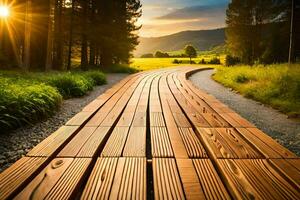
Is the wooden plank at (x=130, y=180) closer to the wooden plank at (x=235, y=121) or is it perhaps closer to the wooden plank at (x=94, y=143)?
the wooden plank at (x=94, y=143)

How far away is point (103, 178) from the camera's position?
202cm

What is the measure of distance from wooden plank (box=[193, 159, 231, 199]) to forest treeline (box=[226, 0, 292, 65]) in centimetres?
3111

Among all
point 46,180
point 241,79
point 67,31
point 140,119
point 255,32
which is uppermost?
point 255,32

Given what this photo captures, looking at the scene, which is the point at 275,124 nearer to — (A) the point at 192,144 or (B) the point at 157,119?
(B) the point at 157,119

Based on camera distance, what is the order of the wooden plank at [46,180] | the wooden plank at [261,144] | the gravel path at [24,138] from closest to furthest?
the wooden plank at [46,180] < the wooden plank at [261,144] < the gravel path at [24,138]

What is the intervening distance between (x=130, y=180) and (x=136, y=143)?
3.07ft

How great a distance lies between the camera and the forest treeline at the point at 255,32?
30.3 m

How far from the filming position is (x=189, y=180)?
198 centimetres

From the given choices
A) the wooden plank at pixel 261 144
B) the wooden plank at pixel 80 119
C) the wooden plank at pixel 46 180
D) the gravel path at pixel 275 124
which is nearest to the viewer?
the wooden plank at pixel 46 180

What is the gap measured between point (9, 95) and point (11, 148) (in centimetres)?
154

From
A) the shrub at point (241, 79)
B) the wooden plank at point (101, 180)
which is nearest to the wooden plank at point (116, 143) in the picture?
the wooden plank at point (101, 180)

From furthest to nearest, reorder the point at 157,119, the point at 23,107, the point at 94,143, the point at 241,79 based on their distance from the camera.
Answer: the point at 241,79
the point at 23,107
the point at 157,119
the point at 94,143

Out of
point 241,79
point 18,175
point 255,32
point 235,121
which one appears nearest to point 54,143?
point 18,175

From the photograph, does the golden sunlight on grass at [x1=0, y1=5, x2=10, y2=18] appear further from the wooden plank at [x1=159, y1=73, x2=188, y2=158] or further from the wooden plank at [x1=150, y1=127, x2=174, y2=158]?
the wooden plank at [x1=150, y1=127, x2=174, y2=158]
